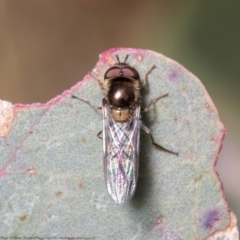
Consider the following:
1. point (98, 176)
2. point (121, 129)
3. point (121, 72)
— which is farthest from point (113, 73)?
point (98, 176)

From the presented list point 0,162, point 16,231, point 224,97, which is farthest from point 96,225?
point 224,97

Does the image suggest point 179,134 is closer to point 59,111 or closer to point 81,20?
point 59,111

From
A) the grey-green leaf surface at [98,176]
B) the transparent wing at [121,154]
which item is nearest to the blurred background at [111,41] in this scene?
the grey-green leaf surface at [98,176]

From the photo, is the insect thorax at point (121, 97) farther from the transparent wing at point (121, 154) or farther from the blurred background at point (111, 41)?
the blurred background at point (111, 41)

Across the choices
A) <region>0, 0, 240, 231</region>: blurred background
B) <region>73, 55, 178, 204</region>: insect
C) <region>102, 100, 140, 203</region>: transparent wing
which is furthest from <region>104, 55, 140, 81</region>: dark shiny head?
<region>0, 0, 240, 231</region>: blurred background

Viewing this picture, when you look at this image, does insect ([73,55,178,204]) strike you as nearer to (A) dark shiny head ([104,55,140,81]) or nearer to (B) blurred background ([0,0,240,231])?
(A) dark shiny head ([104,55,140,81])

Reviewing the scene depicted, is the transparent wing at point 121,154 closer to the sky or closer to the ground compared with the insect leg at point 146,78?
closer to the ground
